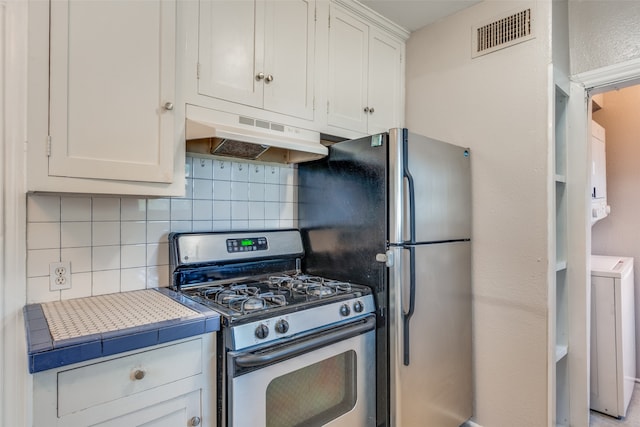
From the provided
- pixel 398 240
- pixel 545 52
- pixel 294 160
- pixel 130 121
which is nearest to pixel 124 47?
pixel 130 121

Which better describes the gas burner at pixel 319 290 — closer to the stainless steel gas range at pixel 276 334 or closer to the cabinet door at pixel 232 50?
the stainless steel gas range at pixel 276 334

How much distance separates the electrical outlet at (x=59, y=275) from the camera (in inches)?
54.4

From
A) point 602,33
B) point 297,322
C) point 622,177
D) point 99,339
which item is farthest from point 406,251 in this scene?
point 622,177

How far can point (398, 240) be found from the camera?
162 cm

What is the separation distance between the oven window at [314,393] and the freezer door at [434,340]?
8.3 inches

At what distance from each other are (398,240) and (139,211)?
1.18 m

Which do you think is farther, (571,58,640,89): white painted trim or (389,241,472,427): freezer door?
(571,58,640,89): white painted trim

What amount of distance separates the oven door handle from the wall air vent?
1.68 m

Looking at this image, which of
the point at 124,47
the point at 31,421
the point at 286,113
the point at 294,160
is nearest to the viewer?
the point at 31,421

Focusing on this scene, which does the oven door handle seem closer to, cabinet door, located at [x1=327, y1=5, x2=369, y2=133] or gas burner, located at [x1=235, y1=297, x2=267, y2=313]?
gas burner, located at [x1=235, y1=297, x2=267, y2=313]

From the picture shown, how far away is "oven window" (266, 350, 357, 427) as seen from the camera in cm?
135

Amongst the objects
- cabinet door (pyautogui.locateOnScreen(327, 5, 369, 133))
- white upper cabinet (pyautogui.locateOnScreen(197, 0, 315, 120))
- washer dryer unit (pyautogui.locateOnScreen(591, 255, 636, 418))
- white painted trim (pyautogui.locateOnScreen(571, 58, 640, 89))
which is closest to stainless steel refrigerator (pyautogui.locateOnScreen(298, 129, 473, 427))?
cabinet door (pyautogui.locateOnScreen(327, 5, 369, 133))

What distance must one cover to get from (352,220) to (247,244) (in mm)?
563

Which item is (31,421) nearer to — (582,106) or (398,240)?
(398,240)
